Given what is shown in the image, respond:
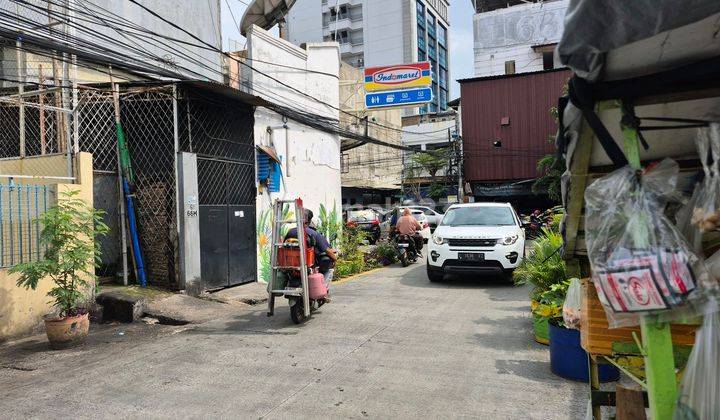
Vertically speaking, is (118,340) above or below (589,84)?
below

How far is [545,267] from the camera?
207 inches

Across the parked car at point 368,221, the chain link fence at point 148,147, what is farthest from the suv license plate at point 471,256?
the parked car at point 368,221

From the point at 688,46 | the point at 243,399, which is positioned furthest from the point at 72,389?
the point at 688,46

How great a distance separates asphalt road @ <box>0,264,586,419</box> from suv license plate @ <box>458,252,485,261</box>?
183cm

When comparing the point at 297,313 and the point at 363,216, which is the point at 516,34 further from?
the point at 297,313

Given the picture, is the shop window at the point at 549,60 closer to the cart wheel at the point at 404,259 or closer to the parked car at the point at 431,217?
the cart wheel at the point at 404,259

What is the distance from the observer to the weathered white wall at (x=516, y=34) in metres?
28.4

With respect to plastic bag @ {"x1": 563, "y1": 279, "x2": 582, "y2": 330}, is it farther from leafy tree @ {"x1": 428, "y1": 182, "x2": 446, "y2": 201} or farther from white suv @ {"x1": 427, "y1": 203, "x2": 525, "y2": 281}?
leafy tree @ {"x1": 428, "y1": 182, "x2": 446, "y2": 201}

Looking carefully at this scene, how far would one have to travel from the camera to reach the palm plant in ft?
16.9

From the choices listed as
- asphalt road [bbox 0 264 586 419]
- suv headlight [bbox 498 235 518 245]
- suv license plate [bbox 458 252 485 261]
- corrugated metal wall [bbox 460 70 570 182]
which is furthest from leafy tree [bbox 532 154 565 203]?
corrugated metal wall [bbox 460 70 570 182]

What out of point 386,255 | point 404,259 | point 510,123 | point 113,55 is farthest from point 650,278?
point 510,123

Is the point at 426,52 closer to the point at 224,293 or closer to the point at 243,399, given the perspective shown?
the point at 224,293

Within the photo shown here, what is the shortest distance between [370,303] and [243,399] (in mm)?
4028

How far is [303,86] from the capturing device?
12.9 metres
